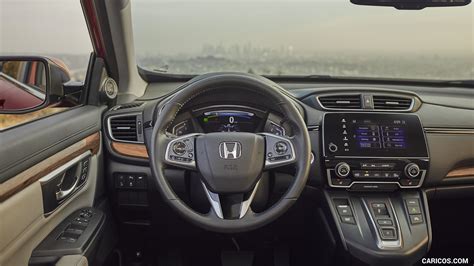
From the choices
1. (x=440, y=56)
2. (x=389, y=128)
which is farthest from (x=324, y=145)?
(x=440, y=56)

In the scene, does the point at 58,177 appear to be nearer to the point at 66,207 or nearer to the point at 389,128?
the point at 66,207

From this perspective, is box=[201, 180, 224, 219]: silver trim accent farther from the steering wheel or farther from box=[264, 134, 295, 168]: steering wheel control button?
box=[264, 134, 295, 168]: steering wheel control button

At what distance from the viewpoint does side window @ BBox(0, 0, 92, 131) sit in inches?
82.3

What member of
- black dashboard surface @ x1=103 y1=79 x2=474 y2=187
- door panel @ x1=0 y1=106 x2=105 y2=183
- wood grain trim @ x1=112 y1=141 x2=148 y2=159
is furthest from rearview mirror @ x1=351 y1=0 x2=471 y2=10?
door panel @ x1=0 y1=106 x2=105 y2=183

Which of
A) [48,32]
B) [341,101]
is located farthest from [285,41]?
[48,32]

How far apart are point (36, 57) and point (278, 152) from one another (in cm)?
124

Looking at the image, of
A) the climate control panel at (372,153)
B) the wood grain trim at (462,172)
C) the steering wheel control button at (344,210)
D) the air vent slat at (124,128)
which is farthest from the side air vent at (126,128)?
the wood grain trim at (462,172)

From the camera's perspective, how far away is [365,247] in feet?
7.66

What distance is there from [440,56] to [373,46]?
1.45ft

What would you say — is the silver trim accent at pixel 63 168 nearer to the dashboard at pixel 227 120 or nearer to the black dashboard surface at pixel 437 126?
the black dashboard surface at pixel 437 126

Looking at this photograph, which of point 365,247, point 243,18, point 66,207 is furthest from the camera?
point 243,18

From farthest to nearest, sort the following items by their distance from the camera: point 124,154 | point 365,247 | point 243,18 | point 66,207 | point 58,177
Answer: point 243,18 → point 124,154 → point 365,247 → point 66,207 → point 58,177

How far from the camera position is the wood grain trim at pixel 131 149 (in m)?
2.46

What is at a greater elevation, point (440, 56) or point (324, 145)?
point (440, 56)
